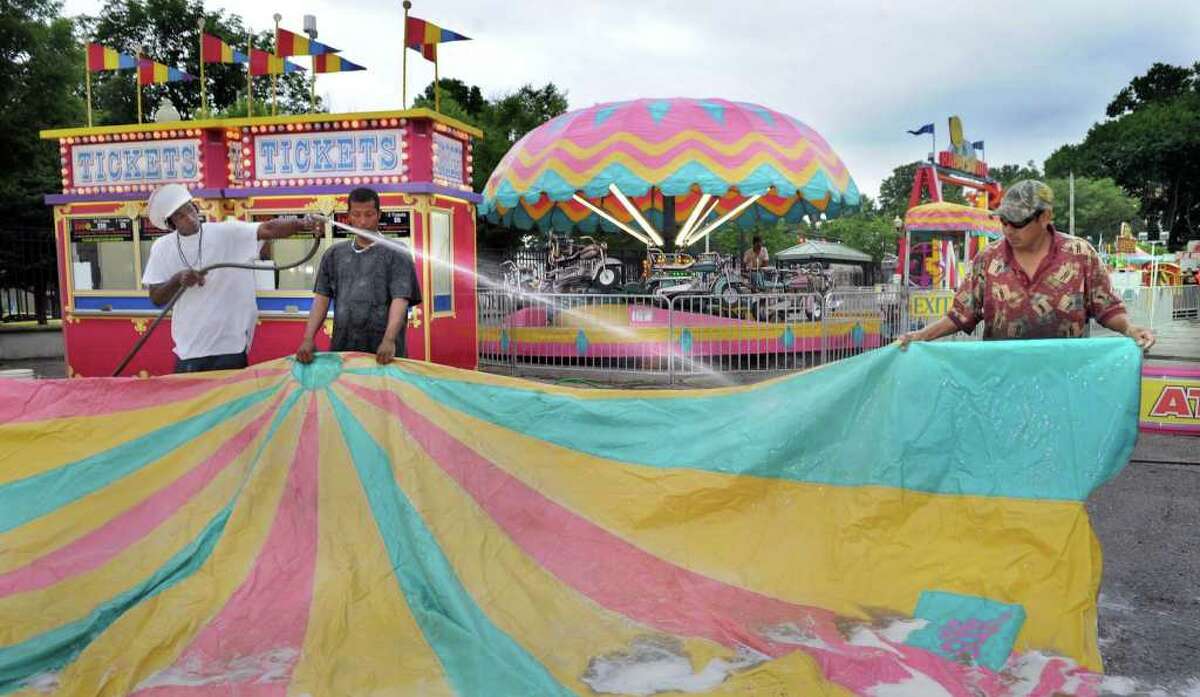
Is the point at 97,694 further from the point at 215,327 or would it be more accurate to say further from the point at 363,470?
the point at 215,327

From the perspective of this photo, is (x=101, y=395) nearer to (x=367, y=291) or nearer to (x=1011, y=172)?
(x=367, y=291)

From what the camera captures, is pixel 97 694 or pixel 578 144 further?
pixel 578 144

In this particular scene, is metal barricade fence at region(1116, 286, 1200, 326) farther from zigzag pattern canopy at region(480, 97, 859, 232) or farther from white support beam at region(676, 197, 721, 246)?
white support beam at region(676, 197, 721, 246)

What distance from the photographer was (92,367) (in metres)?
11.9

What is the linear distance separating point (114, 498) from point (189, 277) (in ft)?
4.56

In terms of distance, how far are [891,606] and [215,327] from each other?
390 cm

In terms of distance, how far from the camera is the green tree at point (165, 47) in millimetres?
38469

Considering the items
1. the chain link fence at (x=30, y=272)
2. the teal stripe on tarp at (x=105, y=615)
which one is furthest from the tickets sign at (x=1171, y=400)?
the chain link fence at (x=30, y=272)

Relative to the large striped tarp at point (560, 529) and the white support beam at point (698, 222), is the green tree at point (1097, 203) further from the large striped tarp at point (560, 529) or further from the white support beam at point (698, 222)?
the large striped tarp at point (560, 529)

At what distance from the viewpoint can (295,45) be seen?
37.8ft

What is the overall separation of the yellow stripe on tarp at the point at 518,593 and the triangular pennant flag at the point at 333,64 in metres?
8.74

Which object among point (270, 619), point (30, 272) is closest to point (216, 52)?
point (270, 619)

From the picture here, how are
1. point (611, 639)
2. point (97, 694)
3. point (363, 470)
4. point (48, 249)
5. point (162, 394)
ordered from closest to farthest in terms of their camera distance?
point (97, 694)
point (611, 639)
point (363, 470)
point (162, 394)
point (48, 249)

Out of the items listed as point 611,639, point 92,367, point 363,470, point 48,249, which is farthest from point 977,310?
point 48,249
